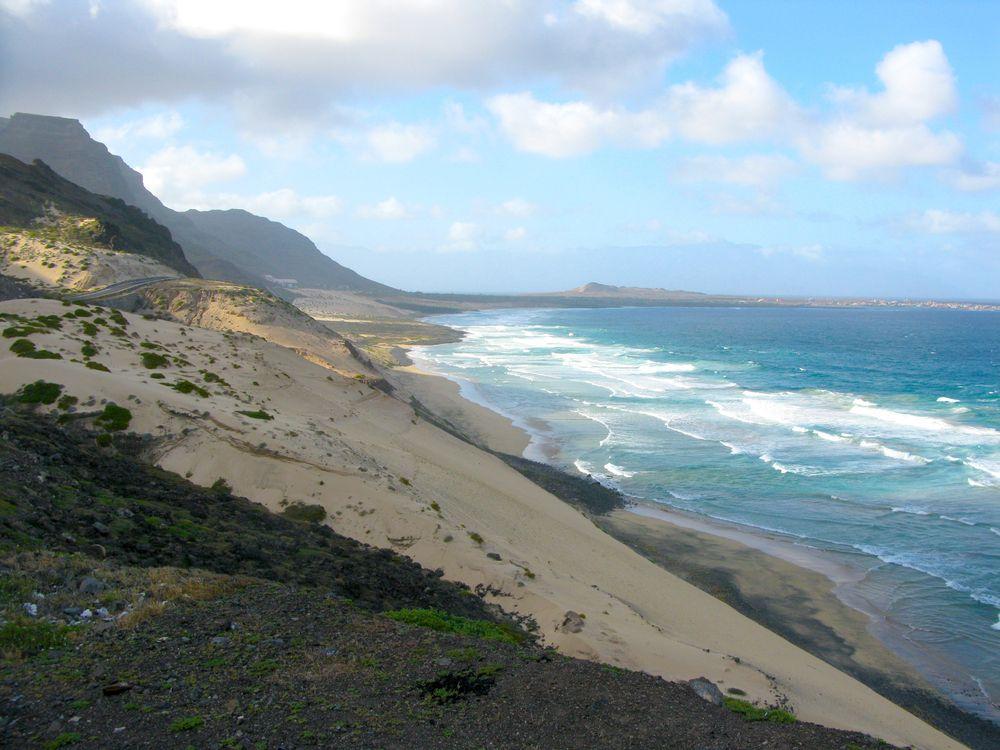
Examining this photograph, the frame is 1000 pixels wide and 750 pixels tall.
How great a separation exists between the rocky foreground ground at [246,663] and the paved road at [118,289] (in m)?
27.0

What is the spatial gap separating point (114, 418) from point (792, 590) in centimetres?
1927

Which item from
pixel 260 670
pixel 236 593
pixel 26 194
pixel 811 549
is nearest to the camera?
pixel 260 670

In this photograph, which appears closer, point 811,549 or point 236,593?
point 236,593

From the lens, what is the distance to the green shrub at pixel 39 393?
16.6m

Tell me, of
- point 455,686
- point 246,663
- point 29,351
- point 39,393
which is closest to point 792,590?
point 455,686

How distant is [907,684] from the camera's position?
632 inches

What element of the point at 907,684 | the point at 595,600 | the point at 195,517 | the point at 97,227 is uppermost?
the point at 97,227

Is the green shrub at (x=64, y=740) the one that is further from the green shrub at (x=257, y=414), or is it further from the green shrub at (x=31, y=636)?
the green shrub at (x=257, y=414)

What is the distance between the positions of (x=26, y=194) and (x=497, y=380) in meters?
38.0

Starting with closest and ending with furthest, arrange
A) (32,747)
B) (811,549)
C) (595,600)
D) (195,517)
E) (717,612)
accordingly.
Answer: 1. (32,747)
2. (195,517)
3. (595,600)
4. (717,612)
5. (811,549)

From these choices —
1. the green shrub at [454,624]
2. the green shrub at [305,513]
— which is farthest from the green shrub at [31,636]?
the green shrub at [305,513]

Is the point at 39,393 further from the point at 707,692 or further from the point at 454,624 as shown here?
the point at 707,692

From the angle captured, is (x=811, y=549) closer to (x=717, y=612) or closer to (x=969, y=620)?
(x=969, y=620)

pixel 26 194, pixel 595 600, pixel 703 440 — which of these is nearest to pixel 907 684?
pixel 595 600
